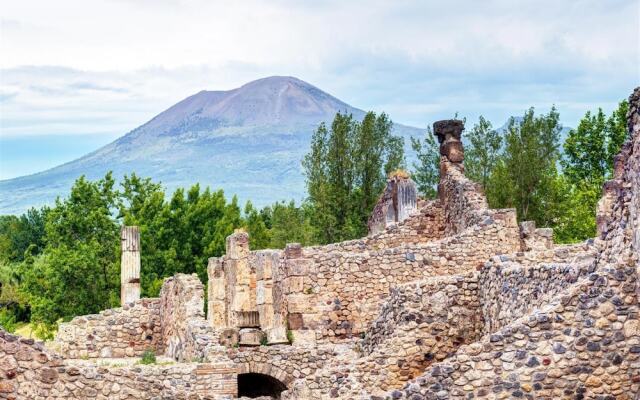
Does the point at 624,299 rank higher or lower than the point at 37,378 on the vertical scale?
higher

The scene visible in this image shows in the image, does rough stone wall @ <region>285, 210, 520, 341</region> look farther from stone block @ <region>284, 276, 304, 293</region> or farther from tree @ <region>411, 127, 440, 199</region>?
tree @ <region>411, 127, 440, 199</region>

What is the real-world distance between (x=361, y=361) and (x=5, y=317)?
55.7 meters

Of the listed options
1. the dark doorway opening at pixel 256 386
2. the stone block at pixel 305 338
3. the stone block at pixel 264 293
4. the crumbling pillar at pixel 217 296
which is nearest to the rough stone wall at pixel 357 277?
the stone block at pixel 305 338

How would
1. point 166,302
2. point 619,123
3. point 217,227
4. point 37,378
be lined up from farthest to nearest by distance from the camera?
1. point 217,227
2. point 619,123
3. point 166,302
4. point 37,378

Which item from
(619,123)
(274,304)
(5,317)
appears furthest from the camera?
(5,317)

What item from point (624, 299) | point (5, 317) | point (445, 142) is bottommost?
point (5, 317)

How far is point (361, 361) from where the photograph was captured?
20953 millimetres

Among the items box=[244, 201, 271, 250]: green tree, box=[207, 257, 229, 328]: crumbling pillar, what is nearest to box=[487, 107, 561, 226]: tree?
box=[244, 201, 271, 250]: green tree

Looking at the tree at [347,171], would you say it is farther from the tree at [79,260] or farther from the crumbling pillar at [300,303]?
the crumbling pillar at [300,303]

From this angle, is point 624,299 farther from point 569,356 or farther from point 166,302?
point 166,302

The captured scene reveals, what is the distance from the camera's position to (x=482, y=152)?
65.1 metres

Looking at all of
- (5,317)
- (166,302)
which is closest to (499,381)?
(166,302)

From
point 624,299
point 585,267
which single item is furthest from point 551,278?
point 624,299

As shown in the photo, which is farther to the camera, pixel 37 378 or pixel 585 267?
pixel 37 378
